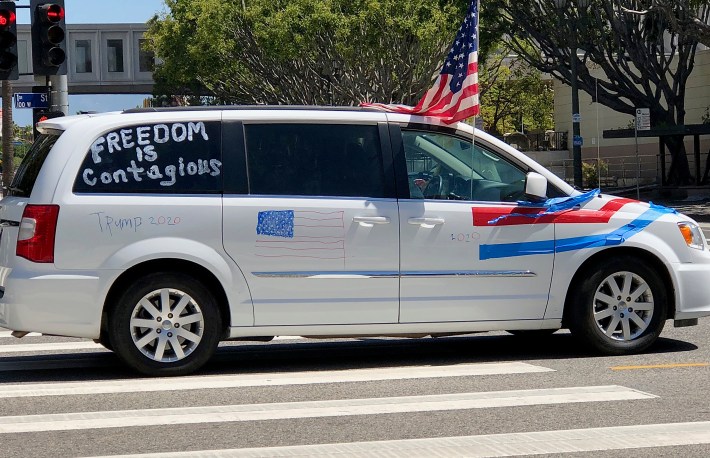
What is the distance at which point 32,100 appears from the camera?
19047 mm

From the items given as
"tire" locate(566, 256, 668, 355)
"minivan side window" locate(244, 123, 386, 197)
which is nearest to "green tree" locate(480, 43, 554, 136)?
"tire" locate(566, 256, 668, 355)

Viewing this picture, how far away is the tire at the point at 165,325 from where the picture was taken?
8141mm

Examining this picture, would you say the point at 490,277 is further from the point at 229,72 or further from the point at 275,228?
the point at 229,72

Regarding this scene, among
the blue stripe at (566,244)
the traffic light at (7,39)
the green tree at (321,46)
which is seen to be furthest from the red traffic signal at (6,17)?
the green tree at (321,46)

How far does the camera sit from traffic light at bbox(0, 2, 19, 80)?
18.1 metres

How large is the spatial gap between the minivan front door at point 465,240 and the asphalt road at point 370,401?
46 cm

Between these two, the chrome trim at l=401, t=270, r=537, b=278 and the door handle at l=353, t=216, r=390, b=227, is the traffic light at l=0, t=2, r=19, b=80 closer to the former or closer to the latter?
the door handle at l=353, t=216, r=390, b=227

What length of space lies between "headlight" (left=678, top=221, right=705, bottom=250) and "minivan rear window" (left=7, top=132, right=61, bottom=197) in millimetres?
4663

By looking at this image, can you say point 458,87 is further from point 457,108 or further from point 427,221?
point 427,221

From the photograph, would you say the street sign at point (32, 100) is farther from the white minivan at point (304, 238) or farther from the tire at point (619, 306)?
the tire at point (619, 306)

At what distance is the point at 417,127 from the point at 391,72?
40.4 metres

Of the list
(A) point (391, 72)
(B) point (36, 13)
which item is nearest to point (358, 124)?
(B) point (36, 13)

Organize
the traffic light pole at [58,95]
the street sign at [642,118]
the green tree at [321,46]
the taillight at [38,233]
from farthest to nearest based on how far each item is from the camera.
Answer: the green tree at [321,46], the street sign at [642,118], the traffic light pole at [58,95], the taillight at [38,233]

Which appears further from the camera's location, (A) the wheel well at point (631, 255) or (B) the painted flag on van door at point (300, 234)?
(A) the wheel well at point (631, 255)
